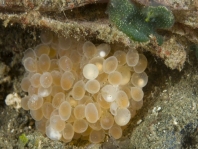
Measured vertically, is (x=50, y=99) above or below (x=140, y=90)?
below

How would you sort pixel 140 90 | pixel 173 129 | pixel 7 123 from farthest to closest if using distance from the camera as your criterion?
pixel 7 123
pixel 140 90
pixel 173 129

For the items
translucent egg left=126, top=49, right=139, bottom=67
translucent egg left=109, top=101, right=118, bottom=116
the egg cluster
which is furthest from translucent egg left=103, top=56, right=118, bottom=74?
translucent egg left=109, top=101, right=118, bottom=116

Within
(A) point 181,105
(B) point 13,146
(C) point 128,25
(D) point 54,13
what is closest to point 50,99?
(B) point 13,146

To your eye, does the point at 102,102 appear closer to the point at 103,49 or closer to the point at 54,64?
the point at 103,49

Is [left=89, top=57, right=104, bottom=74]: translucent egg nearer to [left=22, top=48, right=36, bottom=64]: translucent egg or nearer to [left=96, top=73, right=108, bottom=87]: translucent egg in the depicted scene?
[left=96, top=73, right=108, bottom=87]: translucent egg

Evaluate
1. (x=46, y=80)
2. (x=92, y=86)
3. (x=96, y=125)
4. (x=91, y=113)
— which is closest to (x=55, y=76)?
(x=46, y=80)

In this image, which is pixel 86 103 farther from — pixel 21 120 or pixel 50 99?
pixel 21 120

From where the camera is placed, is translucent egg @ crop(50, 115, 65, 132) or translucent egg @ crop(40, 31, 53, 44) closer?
translucent egg @ crop(50, 115, 65, 132)
